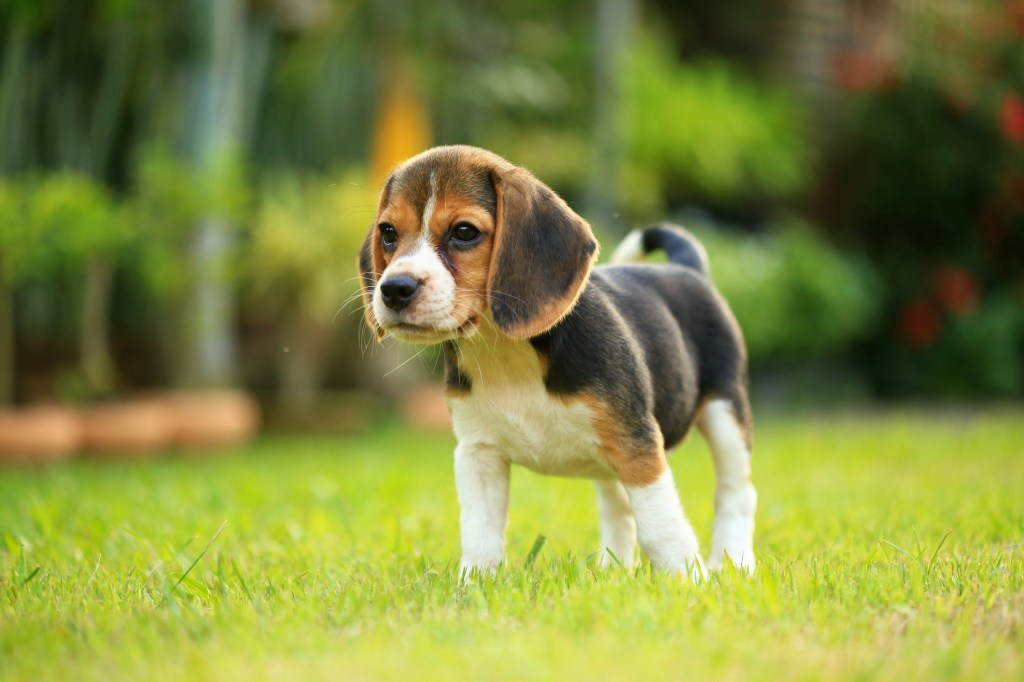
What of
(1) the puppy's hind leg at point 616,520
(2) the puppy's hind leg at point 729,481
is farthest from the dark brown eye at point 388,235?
(2) the puppy's hind leg at point 729,481

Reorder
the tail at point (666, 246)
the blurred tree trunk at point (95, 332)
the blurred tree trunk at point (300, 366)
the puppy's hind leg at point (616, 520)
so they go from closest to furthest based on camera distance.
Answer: the puppy's hind leg at point (616, 520) → the tail at point (666, 246) → the blurred tree trunk at point (95, 332) → the blurred tree trunk at point (300, 366)

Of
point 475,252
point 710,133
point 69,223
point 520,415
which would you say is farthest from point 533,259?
point 710,133

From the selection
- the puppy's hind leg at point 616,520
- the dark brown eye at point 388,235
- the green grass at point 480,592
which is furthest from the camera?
the puppy's hind leg at point 616,520

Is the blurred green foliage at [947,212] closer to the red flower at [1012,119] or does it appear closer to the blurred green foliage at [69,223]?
the red flower at [1012,119]

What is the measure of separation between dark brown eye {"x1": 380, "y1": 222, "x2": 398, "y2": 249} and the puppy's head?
1 centimetres

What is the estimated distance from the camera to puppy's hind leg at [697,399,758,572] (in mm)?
4164

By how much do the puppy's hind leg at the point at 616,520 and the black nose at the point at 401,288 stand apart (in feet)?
4.40

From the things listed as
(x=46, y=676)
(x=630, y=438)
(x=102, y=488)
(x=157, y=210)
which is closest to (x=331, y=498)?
(x=102, y=488)

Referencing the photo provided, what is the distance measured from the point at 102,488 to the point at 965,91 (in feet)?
39.2

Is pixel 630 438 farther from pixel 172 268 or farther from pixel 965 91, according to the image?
pixel 965 91

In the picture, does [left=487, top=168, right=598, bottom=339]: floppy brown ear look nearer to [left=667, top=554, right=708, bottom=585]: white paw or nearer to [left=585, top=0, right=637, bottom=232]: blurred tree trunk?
[left=667, top=554, right=708, bottom=585]: white paw

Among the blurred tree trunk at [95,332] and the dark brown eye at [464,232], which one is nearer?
the dark brown eye at [464,232]

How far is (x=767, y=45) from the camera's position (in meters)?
16.7

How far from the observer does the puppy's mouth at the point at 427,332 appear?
338 cm
